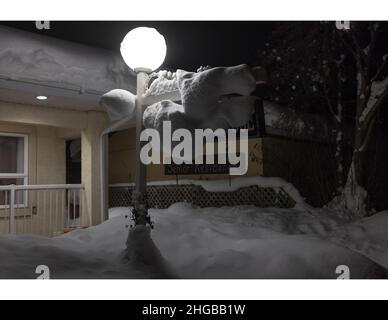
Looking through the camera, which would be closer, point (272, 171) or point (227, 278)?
point (227, 278)

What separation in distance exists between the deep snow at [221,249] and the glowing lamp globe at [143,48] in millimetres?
1804

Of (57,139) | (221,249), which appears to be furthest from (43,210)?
(221,249)

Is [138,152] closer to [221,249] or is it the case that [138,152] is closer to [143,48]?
[143,48]

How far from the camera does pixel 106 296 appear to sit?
320cm

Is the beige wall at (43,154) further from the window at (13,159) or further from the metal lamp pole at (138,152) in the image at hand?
the metal lamp pole at (138,152)

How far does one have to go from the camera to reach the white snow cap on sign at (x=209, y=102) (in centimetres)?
326

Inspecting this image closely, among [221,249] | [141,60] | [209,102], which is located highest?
[141,60]

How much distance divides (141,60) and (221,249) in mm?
1967

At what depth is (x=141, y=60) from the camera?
355 cm

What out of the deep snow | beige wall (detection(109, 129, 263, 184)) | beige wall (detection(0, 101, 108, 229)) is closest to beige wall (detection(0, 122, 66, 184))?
beige wall (detection(0, 101, 108, 229))

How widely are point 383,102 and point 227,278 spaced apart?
468 cm
